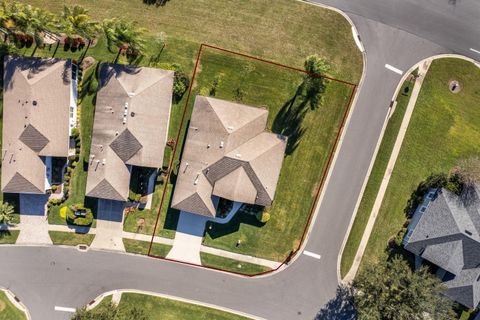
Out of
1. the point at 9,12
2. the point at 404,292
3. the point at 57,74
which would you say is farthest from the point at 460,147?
the point at 9,12

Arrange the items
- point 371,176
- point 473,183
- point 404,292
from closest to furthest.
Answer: point 404,292
point 473,183
point 371,176

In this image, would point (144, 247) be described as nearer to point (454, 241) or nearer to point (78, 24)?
point (78, 24)

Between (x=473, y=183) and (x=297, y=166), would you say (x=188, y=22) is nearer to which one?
(x=297, y=166)

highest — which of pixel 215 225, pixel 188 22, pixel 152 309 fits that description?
pixel 188 22

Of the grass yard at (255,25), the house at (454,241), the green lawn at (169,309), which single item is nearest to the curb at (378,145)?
the grass yard at (255,25)

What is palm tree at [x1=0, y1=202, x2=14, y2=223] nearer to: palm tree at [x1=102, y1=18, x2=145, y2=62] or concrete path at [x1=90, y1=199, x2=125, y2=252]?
concrete path at [x1=90, y1=199, x2=125, y2=252]

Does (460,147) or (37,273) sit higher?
(460,147)

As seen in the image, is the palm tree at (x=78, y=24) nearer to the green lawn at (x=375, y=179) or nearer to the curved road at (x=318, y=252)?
the curved road at (x=318, y=252)
